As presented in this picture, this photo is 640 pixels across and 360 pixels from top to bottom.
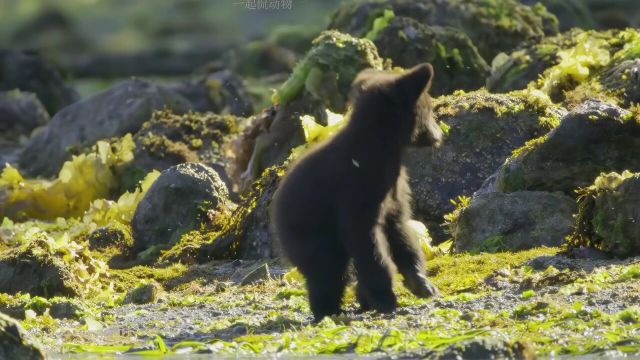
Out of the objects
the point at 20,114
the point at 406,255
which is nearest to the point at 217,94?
the point at 20,114

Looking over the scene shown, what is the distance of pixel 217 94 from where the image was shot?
106ft

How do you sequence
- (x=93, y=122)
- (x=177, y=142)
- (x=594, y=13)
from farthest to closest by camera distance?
(x=594, y=13), (x=93, y=122), (x=177, y=142)

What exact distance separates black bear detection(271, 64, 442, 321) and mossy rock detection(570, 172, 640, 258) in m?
1.79

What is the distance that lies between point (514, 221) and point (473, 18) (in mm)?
12153

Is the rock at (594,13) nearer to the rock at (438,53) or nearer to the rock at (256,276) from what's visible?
the rock at (438,53)

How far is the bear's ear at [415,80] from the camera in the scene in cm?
1102

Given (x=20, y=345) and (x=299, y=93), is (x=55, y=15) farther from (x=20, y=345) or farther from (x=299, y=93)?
(x=20, y=345)

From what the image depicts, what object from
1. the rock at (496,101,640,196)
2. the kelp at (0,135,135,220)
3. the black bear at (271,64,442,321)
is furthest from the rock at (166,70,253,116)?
the black bear at (271,64,442,321)

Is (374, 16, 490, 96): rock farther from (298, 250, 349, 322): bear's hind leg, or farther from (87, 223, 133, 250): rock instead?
(298, 250, 349, 322): bear's hind leg

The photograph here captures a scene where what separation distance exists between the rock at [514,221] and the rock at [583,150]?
267mm

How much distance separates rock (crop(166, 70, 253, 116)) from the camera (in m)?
31.3

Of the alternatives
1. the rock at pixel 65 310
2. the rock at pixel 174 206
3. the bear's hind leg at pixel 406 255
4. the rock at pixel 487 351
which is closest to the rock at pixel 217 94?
the rock at pixel 174 206

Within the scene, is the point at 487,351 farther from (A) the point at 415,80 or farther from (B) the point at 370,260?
(A) the point at 415,80

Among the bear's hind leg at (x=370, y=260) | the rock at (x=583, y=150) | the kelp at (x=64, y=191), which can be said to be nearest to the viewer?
the bear's hind leg at (x=370, y=260)
